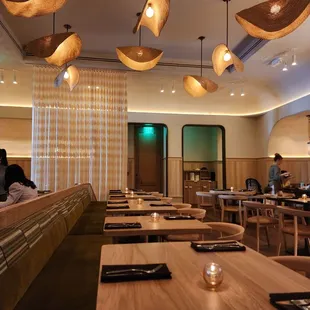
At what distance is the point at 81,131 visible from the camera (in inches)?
266

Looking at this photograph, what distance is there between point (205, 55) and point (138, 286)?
19.8 ft

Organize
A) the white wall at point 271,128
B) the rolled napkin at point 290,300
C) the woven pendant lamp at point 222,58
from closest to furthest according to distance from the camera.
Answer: the rolled napkin at point 290,300
the woven pendant lamp at point 222,58
the white wall at point 271,128

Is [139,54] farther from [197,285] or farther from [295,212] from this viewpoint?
[197,285]

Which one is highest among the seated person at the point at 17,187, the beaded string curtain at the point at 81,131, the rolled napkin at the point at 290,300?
the beaded string curtain at the point at 81,131

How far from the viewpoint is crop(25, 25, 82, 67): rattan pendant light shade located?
137 inches

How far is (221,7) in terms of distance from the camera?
462 cm

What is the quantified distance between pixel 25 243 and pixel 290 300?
1.31m

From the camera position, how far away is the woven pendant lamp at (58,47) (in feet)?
11.4

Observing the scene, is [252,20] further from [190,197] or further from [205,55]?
[190,197]

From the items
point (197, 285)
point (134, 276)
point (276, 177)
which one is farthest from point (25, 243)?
point (276, 177)

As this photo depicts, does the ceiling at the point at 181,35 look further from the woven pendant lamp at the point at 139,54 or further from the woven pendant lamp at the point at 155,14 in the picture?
the woven pendant lamp at the point at 155,14

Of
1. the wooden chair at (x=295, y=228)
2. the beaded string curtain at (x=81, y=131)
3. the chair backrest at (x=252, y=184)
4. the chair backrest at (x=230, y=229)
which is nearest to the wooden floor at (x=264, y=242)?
the wooden chair at (x=295, y=228)

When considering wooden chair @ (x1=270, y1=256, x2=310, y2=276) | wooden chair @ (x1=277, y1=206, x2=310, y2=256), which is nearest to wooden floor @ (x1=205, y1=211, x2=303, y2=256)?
wooden chair @ (x1=277, y1=206, x2=310, y2=256)

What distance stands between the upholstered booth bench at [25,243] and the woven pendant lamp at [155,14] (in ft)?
6.44
